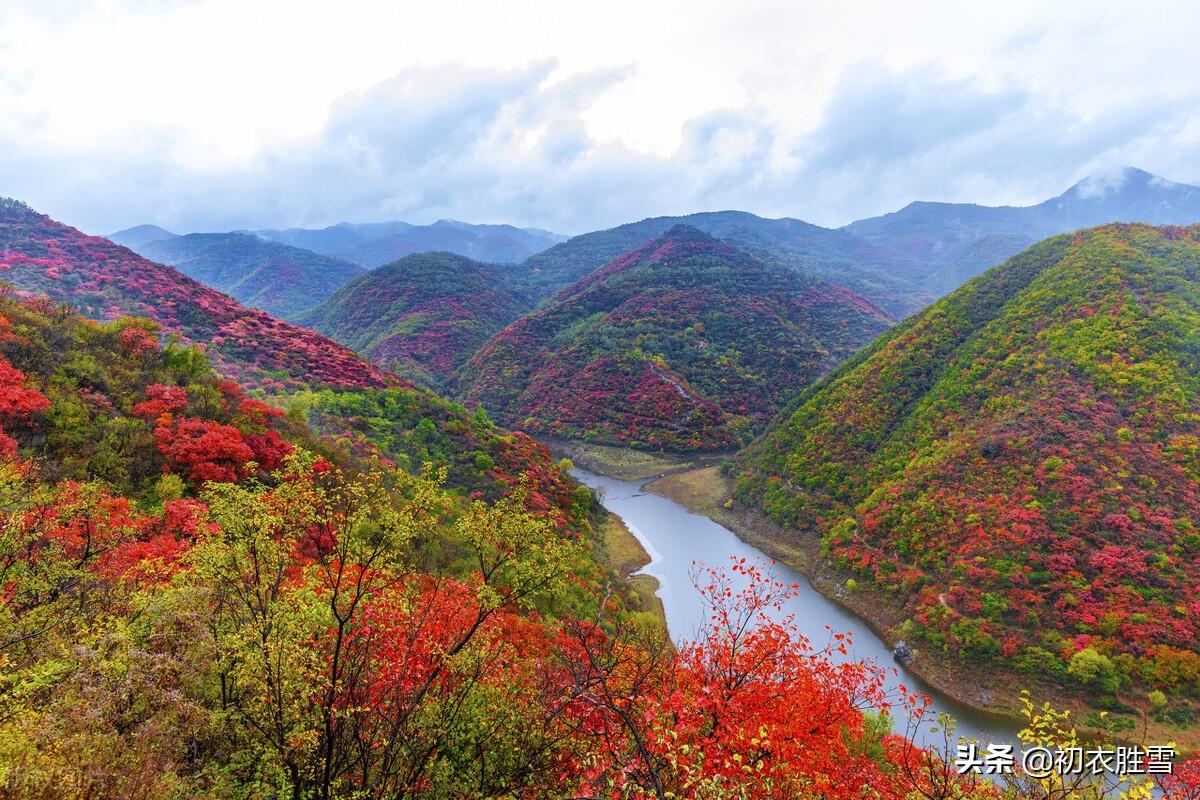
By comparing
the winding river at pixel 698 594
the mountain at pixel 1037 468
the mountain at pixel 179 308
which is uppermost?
the mountain at pixel 179 308

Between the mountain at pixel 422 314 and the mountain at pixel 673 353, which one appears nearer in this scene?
the mountain at pixel 673 353

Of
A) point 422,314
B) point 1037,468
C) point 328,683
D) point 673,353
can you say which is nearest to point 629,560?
→ point 1037,468

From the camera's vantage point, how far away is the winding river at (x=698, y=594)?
29.1 m

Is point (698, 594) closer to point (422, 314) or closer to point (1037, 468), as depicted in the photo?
point (1037, 468)

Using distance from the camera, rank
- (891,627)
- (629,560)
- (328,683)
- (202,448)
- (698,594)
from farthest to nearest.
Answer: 1. (629,560)
2. (698,594)
3. (891,627)
4. (202,448)
5. (328,683)

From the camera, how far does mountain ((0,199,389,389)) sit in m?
48.9

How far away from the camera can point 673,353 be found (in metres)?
97.4

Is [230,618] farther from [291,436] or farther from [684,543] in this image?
[684,543]

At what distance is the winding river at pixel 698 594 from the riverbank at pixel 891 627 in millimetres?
577

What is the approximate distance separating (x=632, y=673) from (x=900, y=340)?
57.0m

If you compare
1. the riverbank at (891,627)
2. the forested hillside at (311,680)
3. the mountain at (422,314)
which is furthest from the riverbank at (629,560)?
the mountain at (422,314)

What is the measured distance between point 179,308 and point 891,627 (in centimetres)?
7060

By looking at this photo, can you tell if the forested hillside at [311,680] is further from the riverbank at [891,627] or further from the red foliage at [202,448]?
the riverbank at [891,627]

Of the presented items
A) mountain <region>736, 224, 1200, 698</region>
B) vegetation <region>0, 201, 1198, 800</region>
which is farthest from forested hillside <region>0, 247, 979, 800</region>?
mountain <region>736, 224, 1200, 698</region>
